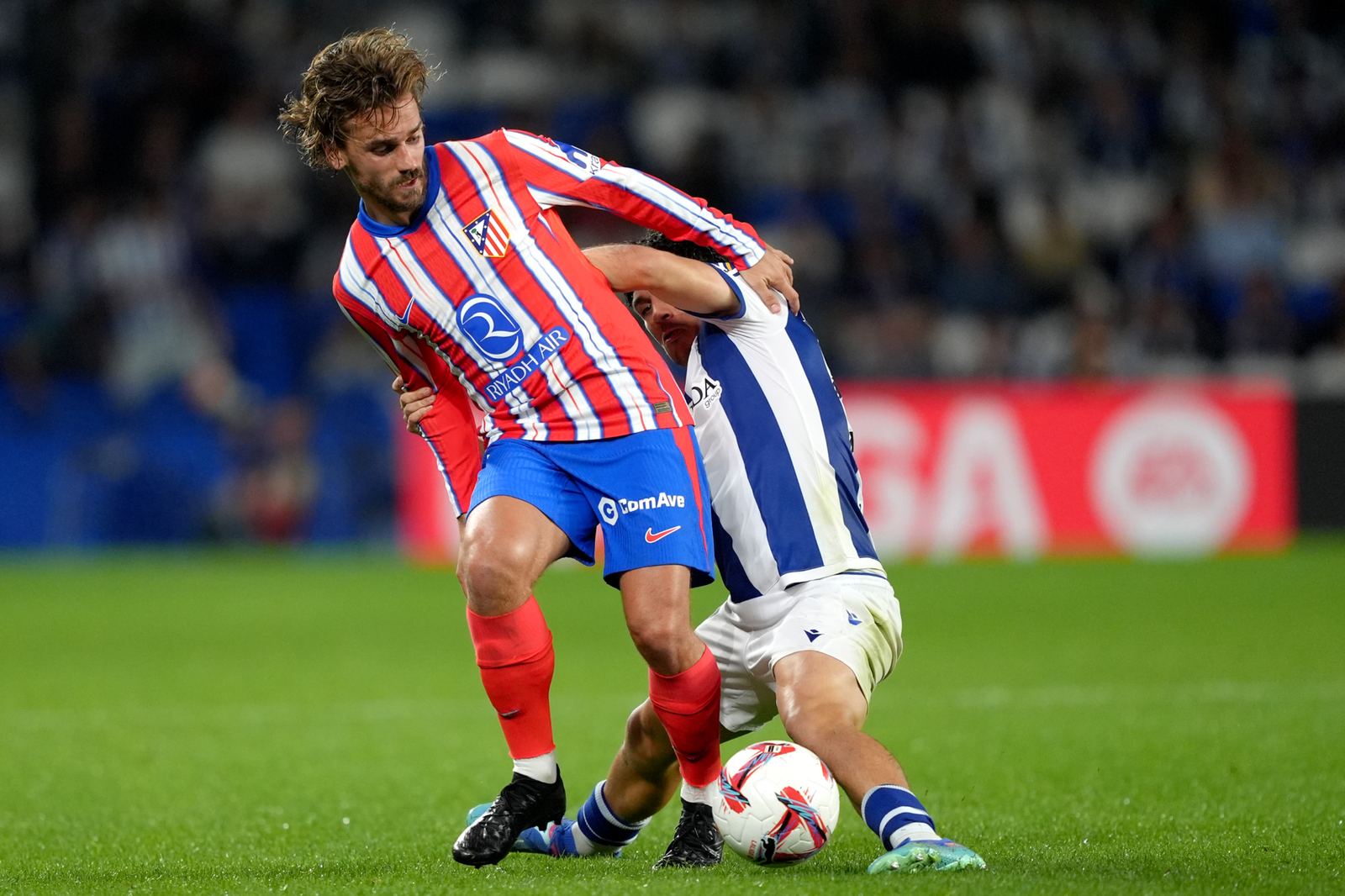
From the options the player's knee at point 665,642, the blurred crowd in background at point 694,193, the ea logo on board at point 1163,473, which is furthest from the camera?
the blurred crowd in background at point 694,193

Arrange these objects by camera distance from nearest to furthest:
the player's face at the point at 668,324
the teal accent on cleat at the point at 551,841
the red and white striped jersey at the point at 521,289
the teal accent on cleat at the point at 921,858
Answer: the teal accent on cleat at the point at 921,858 < the red and white striped jersey at the point at 521,289 < the teal accent on cleat at the point at 551,841 < the player's face at the point at 668,324

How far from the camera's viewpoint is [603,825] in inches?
173

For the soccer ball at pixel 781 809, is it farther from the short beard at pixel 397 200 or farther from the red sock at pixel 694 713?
the short beard at pixel 397 200

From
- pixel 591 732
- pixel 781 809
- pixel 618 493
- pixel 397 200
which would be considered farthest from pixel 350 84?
pixel 591 732

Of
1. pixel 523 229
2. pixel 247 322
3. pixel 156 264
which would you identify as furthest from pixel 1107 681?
pixel 156 264

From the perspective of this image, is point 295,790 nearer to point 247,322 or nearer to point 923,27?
point 247,322

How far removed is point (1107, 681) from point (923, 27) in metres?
10.8

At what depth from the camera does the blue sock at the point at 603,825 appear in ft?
14.3

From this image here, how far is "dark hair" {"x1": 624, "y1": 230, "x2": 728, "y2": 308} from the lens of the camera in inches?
170

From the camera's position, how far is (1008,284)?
14.7 meters

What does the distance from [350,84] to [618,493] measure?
1177 mm

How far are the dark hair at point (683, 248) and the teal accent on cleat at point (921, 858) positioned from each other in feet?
5.22

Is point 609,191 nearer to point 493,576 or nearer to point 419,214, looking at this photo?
point 419,214

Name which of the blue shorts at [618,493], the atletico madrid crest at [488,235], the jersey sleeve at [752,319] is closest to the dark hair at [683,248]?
the jersey sleeve at [752,319]
